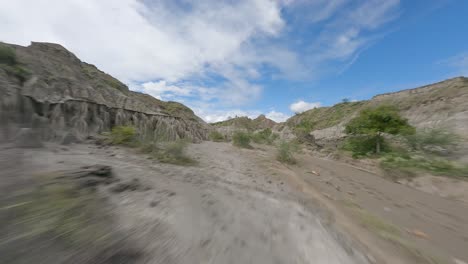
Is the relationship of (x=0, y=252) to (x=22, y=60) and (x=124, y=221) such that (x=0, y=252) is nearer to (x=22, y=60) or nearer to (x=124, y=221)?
(x=124, y=221)

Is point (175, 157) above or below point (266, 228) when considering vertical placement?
above

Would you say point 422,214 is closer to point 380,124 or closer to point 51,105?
point 380,124

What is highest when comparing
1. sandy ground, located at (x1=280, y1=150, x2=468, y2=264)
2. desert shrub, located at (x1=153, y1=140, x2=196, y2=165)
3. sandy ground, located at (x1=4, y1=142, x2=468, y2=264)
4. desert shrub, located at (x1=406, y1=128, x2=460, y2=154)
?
desert shrub, located at (x1=406, y1=128, x2=460, y2=154)

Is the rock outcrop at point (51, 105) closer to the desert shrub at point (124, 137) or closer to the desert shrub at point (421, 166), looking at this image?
the desert shrub at point (124, 137)

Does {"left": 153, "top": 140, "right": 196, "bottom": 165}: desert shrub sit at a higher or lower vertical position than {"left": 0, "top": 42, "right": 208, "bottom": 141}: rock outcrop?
lower

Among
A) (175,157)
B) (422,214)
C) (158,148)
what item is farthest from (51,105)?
(422,214)

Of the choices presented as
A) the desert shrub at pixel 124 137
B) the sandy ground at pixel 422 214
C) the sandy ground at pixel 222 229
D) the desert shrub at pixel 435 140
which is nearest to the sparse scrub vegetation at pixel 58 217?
the sandy ground at pixel 222 229

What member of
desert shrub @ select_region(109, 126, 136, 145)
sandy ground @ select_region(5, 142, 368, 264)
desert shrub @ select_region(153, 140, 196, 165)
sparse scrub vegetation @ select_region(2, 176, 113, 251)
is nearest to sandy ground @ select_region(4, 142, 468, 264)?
sandy ground @ select_region(5, 142, 368, 264)

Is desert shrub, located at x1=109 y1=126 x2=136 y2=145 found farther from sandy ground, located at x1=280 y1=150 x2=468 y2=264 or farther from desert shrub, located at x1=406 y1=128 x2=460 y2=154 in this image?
desert shrub, located at x1=406 y1=128 x2=460 y2=154

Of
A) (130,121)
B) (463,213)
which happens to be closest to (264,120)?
(130,121)

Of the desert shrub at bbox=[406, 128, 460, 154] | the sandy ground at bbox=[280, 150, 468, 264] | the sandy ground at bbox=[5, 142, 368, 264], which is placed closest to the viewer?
the sandy ground at bbox=[5, 142, 368, 264]

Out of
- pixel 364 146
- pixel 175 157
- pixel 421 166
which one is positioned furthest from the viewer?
pixel 364 146

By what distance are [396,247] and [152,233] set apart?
3248 mm

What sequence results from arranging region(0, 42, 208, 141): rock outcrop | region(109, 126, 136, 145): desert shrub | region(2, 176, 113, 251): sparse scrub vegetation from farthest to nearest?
region(109, 126, 136, 145): desert shrub, region(0, 42, 208, 141): rock outcrop, region(2, 176, 113, 251): sparse scrub vegetation
